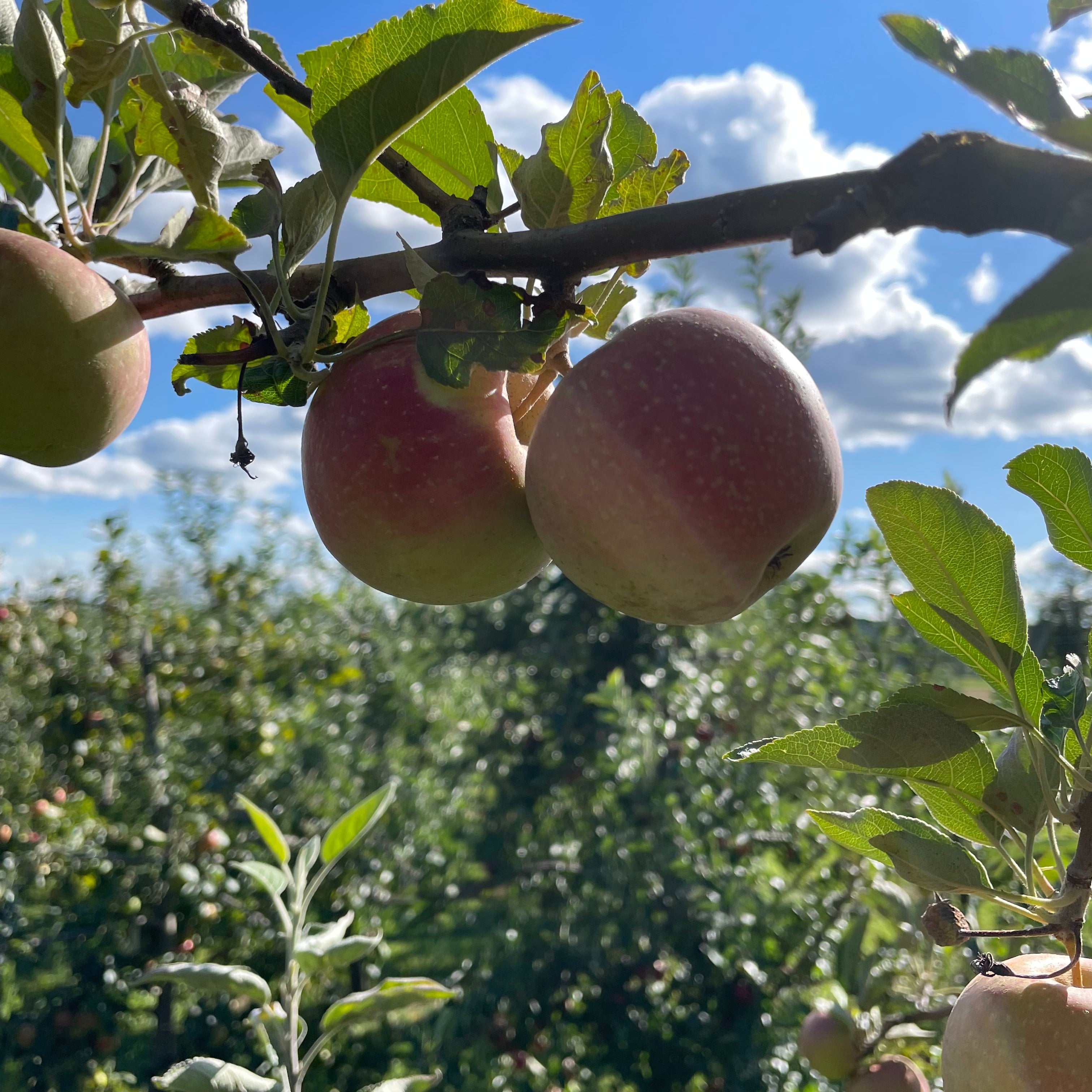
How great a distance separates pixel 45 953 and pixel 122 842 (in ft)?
1.27

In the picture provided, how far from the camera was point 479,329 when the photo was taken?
562 mm

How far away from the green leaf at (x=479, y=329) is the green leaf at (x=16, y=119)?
39 centimetres

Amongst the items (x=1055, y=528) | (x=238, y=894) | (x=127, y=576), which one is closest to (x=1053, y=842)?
(x=1055, y=528)

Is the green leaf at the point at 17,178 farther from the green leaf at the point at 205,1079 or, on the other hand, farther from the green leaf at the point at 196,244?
the green leaf at the point at 205,1079

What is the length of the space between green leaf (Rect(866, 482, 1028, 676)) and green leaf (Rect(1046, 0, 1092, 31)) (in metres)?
0.32

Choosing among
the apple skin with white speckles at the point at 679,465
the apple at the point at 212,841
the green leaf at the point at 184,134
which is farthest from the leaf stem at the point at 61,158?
the apple at the point at 212,841

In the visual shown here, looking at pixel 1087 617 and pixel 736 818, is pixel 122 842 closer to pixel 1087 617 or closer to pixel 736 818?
pixel 736 818

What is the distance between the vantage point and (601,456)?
0.57 meters

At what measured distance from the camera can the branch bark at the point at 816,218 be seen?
36 cm

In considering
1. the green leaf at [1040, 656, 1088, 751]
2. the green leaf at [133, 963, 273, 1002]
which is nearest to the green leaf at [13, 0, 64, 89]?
the green leaf at [1040, 656, 1088, 751]

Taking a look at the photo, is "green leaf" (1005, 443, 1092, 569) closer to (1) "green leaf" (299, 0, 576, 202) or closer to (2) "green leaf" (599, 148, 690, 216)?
(2) "green leaf" (599, 148, 690, 216)

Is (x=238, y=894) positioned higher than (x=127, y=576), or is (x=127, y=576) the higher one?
(x=127, y=576)

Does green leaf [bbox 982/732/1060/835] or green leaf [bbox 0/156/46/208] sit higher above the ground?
green leaf [bbox 0/156/46/208]

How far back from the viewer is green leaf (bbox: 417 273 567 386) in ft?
1.82
